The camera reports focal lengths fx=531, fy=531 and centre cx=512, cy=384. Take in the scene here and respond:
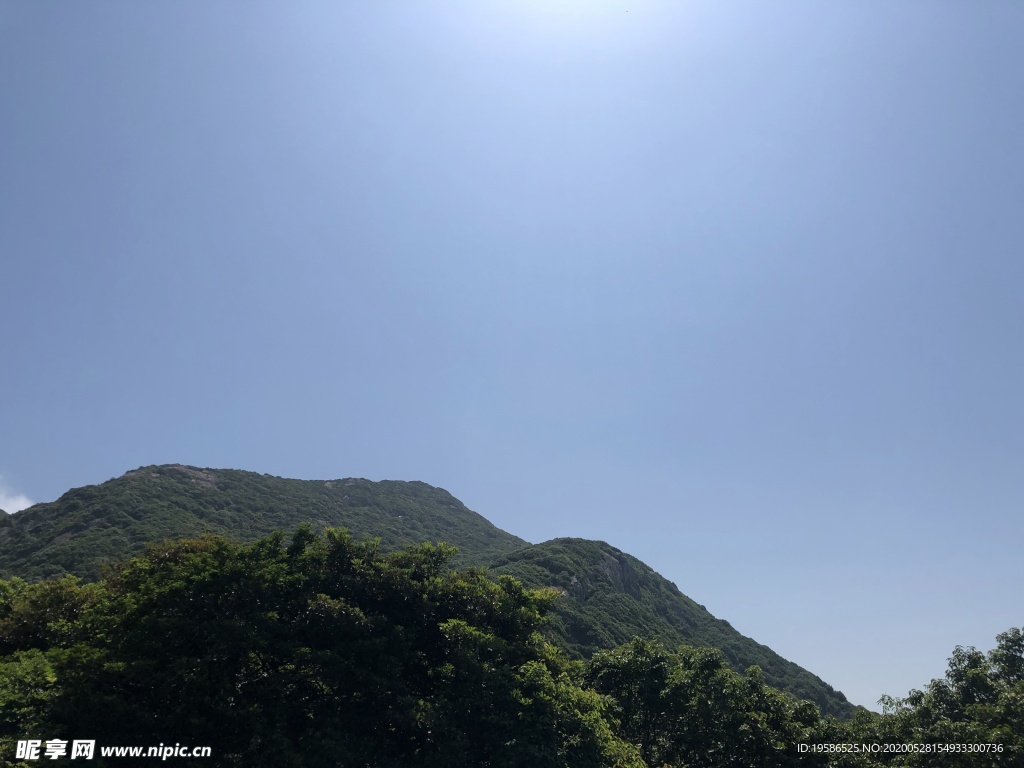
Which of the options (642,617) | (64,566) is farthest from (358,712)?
(642,617)

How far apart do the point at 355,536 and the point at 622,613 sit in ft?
130

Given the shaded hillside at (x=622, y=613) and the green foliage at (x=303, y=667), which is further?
the shaded hillside at (x=622, y=613)

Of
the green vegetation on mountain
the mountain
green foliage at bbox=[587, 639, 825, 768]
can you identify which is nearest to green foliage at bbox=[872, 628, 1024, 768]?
the green vegetation on mountain

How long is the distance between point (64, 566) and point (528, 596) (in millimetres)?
52422

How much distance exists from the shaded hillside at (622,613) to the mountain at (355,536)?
207 mm

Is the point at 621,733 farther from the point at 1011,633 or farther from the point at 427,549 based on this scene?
the point at 1011,633

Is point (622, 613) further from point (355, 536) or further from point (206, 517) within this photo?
point (206, 517)

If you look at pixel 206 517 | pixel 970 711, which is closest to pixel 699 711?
pixel 970 711

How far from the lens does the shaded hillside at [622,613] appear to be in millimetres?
56281

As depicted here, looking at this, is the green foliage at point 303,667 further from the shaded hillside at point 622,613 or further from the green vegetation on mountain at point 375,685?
the shaded hillside at point 622,613

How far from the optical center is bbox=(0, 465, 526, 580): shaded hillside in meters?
54.9

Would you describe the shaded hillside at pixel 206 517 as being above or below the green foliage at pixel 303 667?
above

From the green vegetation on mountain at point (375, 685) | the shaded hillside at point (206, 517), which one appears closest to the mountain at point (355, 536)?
the shaded hillside at point (206, 517)

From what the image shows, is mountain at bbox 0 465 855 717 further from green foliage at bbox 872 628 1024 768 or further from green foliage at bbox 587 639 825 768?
green foliage at bbox 872 628 1024 768
